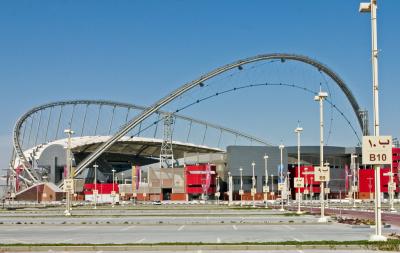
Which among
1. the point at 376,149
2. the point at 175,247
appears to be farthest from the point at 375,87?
the point at 175,247

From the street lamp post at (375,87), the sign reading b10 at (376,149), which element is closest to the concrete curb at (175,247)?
the street lamp post at (375,87)

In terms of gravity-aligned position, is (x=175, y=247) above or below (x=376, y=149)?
below

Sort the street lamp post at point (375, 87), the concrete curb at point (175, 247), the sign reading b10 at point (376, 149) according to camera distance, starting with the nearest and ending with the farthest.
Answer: the concrete curb at point (175, 247) < the sign reading b10 at point (376, 149) < the street lamp post at point (375, 87)

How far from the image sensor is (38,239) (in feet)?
113

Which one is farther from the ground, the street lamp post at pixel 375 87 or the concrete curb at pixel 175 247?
the street lamp post at pixel 375 87

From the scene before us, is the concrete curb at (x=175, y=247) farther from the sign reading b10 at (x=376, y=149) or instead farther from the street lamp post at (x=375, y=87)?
the sign reading b10 at (x=376, y=149)

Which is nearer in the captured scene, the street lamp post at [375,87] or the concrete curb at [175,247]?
the concrete curb at [175,247]

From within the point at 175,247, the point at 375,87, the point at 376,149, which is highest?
the point at 375,87

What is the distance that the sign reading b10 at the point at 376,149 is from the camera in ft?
98.6

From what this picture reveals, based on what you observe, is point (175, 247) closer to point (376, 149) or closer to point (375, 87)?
point (376, 149)

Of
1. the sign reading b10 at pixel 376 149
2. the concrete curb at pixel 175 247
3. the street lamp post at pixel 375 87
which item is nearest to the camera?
the concrete curb at pixel 175 247

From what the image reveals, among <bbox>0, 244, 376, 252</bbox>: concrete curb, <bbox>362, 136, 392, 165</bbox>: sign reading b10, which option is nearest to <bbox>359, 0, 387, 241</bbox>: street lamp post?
<bbox>362, 136, 392, 165</bbox>: sign reading b10

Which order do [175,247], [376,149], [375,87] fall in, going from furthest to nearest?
[375,87]
[376,149]
[175,247]

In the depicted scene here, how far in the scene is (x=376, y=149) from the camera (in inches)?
1187
